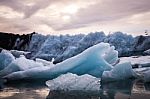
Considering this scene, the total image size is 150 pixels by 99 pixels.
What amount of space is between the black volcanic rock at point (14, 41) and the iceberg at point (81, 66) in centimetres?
2634

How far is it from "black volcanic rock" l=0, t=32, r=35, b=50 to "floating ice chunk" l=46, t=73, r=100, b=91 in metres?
29.3

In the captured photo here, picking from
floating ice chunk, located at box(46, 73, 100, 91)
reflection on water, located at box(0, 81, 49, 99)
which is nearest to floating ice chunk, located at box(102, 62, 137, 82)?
floating ice chunk, located at box(46, 73, 100, 91)

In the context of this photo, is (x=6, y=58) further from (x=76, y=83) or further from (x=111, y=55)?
(x=76, y=83)

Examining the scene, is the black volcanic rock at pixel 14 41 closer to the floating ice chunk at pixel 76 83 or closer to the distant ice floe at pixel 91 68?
the distant ice floe at pixel 91 68

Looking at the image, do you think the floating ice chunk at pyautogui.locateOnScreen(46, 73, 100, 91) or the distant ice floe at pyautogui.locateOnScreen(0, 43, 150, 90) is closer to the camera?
the floating ice chunk at pyautogui.locateOnScreen(46, 73, 100, 91)

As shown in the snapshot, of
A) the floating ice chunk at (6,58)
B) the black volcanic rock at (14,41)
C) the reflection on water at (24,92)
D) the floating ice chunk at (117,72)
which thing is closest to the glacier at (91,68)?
the floating ice chunk at (117,72)

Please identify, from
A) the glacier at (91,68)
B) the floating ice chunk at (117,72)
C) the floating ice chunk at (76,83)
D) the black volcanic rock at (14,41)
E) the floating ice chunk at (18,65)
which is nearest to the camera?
the floating ice chunk at (76,83)

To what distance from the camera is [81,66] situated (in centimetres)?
1043

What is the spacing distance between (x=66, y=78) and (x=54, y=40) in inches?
910

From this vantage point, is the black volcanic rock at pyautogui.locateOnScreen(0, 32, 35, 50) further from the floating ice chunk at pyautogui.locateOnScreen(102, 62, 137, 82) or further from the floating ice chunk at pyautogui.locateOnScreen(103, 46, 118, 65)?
the floating ice chunk at pyautogui.locateOnScreen(102, 62, 137, 82)

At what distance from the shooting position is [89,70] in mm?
10648

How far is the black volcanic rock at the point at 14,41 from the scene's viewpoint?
123ft

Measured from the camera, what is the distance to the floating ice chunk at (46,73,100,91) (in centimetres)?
740

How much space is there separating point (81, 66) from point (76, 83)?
9.37ft
